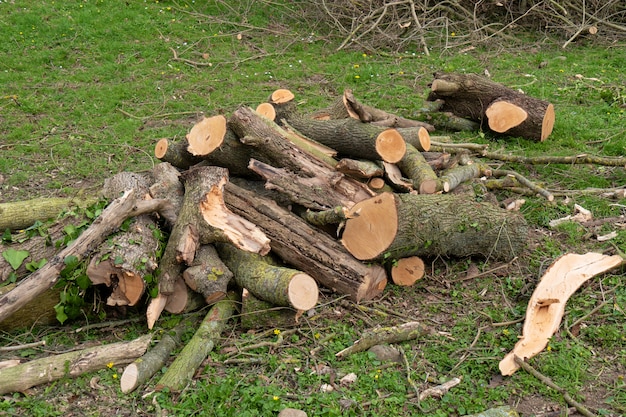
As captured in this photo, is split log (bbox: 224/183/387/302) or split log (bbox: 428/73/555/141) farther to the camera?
split log (bbox: 428/73/555/141)

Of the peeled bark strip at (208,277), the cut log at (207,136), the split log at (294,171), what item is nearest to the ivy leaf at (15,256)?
the peeled bark strip at (208,277)

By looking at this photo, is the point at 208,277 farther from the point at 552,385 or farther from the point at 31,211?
the point at 552,385

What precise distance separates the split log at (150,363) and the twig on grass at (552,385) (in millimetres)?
2177

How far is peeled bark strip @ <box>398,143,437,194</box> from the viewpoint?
5.16 metres

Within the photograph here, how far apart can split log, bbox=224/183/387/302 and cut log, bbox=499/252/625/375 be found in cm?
109

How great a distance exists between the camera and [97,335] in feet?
14.1

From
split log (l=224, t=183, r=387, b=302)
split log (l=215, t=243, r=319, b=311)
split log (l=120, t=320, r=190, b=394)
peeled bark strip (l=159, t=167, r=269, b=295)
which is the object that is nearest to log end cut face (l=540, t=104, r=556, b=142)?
split log (l=224, t=183, r=387, b=302)

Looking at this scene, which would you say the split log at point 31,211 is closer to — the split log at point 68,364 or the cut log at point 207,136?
the cut log at point 207,136

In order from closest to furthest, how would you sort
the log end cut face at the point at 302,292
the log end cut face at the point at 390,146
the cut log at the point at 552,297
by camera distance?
1. the cut log at the point at 552,297
2. the log end cut face at the point at 302,292
3. the log end cut face at the point at 390,146

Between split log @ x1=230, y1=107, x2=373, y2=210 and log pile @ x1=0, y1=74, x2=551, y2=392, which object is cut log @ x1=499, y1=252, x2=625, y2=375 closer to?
log pile @ x1=0, y1=74, x2=551, y2=392

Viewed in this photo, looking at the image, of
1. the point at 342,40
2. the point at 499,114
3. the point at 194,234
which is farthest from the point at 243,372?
the point at 342,40

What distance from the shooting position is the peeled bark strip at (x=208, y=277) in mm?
4305

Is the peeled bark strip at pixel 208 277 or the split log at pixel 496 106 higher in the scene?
the peeled bark strip at pixel 208 277

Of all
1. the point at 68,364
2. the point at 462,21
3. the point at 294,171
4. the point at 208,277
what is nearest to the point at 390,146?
the point at 294,171
